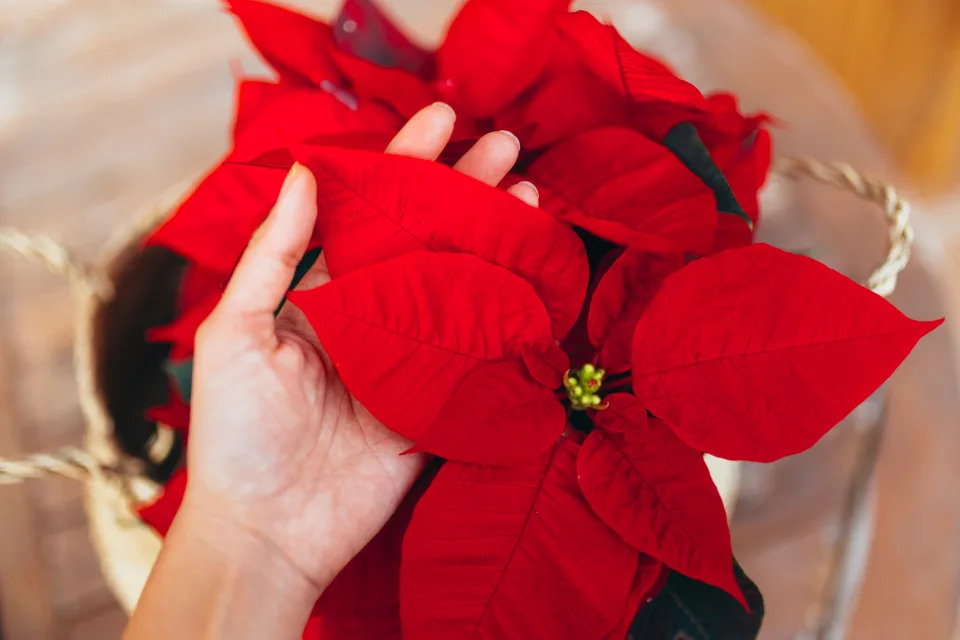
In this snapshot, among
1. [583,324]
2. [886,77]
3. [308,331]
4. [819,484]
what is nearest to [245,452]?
[308,331]

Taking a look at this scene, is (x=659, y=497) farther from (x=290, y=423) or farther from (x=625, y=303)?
(x=290, y=423)

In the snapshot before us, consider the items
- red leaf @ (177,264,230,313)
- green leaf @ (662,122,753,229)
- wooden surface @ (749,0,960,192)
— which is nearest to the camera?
green leaf @ (662,122,753,229)

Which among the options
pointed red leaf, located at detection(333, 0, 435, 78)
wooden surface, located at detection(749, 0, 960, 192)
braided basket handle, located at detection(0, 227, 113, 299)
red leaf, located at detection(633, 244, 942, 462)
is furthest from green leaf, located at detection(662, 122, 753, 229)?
wooden surface, located at detection(749, 0, 960, 192)

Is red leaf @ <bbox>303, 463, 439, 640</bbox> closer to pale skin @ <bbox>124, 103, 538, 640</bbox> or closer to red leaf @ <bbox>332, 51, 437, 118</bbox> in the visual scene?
pale skin @ <bbox>124, 103, 538, 640</bbox>

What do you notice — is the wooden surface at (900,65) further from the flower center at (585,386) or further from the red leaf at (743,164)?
the flower center at (585,386)

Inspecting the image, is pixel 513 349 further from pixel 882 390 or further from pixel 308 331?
pixel 882 390

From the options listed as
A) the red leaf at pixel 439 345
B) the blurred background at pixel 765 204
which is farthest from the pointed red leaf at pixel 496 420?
the blurred background at pixel 765 204

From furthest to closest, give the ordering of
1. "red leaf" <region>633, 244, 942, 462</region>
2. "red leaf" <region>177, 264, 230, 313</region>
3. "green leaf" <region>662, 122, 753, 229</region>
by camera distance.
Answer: "red leaf" <region>177, 264, 230, 313</region>, "green leaf" <region>662, 122, 753, 229</region>, "red leaf" <region>633, 244, 942, 462</region>
